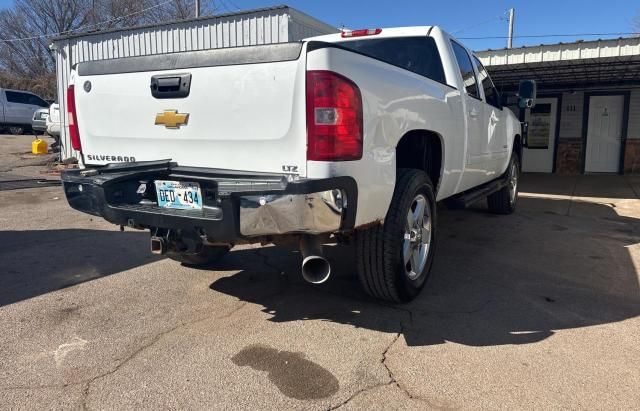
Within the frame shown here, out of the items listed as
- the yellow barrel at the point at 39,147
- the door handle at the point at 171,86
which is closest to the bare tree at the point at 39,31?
the yellow barrel at the point at 39,147

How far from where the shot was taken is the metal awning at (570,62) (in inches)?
380

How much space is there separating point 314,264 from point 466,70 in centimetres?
330

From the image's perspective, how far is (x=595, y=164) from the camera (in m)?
15.1

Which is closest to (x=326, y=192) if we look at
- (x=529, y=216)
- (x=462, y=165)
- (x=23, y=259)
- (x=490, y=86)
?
(x=462, y=165)

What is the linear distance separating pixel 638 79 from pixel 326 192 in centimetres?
1405

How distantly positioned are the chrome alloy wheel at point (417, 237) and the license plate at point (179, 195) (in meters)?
1.43

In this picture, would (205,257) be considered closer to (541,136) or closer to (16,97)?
(541,136)

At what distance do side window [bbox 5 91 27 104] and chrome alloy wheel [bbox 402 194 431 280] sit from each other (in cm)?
2585

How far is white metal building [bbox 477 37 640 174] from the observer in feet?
43.8

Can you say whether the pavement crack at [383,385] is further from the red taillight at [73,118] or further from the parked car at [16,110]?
the parked car at [16,110]

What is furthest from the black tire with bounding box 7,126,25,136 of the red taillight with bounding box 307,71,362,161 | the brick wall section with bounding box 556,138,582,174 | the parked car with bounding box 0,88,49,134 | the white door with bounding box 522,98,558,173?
the red taillight with bounding box 307,71,362,161

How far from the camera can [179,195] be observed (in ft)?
10.2

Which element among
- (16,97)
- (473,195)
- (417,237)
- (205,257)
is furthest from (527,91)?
(16,97)

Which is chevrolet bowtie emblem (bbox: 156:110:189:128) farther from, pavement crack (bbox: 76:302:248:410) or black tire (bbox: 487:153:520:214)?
black tire (bbox: 487:153:520:214)
